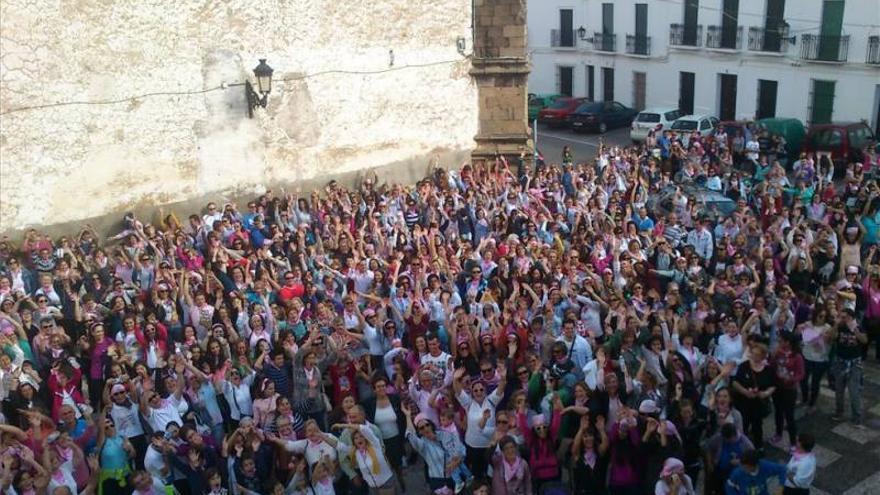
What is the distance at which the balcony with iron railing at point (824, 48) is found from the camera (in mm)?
22750

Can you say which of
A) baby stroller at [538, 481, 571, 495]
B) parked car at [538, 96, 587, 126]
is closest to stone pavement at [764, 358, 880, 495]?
baby stroller at [538, 481, 571, 495]

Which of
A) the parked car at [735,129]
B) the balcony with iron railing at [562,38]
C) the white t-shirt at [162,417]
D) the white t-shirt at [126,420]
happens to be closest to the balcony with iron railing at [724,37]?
the parked car at [735,129]

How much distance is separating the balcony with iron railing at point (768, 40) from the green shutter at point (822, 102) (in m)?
1.53

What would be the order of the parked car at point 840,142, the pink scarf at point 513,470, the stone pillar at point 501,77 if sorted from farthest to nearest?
the parked car at point 840,142 → the stone pillar at point 501,77 → the pink scarf at point 513,470

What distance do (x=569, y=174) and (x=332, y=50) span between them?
16.6 ft

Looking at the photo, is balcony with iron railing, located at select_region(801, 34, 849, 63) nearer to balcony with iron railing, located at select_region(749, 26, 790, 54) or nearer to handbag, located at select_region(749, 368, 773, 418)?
balcony with iron railing, located at select_region(749, 26, 790, 54)

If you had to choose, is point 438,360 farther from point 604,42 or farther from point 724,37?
point 604,42

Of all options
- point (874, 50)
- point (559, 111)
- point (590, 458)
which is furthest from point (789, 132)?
point (590, 458)

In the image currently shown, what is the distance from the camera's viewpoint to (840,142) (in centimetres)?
1841

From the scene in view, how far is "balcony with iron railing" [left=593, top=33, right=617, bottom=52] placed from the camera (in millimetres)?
29828

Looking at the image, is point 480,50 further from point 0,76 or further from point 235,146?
point 0,76

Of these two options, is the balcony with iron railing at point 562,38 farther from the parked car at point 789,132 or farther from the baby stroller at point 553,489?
the baby stroller at point 553,489

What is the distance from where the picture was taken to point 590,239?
11.2m

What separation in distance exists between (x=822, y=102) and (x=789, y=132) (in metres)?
4.40
